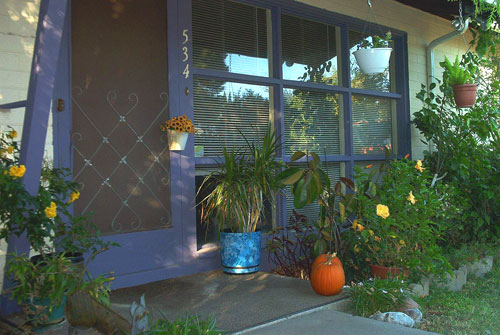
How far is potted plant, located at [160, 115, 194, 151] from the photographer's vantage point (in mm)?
3816

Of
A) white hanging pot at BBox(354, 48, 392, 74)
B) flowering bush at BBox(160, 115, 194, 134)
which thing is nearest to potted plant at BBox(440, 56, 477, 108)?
white hanging pot at BBox(354, 48, 392, 74)

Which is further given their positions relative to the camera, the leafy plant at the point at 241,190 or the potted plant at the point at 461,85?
the potted plant at the point at 461,85

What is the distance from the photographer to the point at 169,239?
3.87 m

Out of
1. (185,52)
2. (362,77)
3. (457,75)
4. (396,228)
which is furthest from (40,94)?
(457,75)

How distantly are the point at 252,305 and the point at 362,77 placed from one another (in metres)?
3.28

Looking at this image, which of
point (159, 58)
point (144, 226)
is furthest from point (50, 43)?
point (144, 226)

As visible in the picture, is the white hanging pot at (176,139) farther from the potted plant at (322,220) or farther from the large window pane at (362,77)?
the large window pane at (362,77)

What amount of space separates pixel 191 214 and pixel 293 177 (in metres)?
0.94

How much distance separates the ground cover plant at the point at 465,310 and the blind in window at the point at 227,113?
6.50 ft

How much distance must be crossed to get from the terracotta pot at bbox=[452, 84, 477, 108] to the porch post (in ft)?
13.5

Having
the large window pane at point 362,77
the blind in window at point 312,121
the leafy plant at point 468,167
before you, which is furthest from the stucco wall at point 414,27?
the blind in window at point 312,121

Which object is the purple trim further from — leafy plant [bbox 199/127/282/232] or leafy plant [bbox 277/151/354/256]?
leafy plant [bbox 277/151/354/256]

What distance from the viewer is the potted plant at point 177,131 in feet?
12.5

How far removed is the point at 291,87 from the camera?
4.86 m
